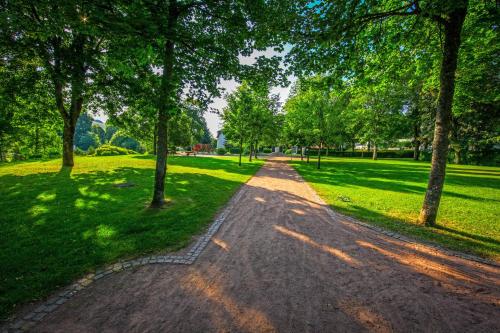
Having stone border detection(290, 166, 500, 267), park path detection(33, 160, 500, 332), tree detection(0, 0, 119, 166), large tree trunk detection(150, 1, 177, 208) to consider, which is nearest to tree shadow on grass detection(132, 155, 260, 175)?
tree detection(0, 0, 119, 166)

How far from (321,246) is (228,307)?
115 inches

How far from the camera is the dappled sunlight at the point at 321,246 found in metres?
4.40

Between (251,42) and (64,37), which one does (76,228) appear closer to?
(64,37)

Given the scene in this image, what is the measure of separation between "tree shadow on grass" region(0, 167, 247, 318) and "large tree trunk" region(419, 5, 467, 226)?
7351 millimetres

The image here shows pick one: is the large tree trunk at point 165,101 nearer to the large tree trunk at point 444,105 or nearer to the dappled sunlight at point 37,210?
the dappled sunlight at point 37,210

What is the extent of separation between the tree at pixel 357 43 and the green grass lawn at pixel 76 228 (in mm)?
6566

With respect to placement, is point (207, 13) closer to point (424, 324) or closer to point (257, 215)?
point (257, 215)

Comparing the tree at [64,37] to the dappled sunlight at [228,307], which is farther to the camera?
the tree at [64,37]

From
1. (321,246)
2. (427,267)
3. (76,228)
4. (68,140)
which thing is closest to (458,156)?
(427,267)

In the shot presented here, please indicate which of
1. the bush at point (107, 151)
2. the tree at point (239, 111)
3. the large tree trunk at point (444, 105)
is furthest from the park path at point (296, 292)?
the bush at point (107, 151)

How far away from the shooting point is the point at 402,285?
3586mm

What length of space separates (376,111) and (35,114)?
4556 centimetres

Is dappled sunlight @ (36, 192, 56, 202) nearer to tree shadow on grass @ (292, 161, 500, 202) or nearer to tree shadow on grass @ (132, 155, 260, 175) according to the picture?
tree shadow on grass @ (132, 155, 260, 175)

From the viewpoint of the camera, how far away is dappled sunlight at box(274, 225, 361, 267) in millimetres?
4402
